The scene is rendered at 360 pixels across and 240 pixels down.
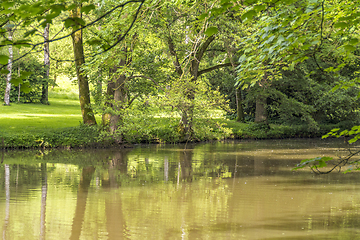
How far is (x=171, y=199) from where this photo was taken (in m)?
9.93

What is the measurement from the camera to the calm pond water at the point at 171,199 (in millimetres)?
7328

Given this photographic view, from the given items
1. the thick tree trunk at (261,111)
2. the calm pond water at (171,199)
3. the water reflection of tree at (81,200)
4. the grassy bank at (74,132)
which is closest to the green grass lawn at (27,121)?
the grassy bank at (74,132)

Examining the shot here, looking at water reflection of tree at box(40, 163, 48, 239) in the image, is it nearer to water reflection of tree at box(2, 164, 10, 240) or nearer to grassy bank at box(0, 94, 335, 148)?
water reflection of tree at box(2, 164, 10, 240)

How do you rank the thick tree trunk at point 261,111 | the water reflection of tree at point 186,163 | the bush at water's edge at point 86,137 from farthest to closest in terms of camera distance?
1. the thick tree trunk at point 261,111
2. the bush at water's edge at point 86,137
3. the water reflection of tree at point 186,163

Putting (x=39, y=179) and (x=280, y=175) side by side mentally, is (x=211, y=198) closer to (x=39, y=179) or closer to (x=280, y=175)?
(x=280, y=175)

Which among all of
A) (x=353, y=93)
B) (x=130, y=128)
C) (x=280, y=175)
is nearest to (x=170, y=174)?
(x=280, y=175)

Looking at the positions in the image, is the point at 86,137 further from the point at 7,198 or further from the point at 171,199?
the point at 171,199

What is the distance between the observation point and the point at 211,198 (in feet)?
33.0

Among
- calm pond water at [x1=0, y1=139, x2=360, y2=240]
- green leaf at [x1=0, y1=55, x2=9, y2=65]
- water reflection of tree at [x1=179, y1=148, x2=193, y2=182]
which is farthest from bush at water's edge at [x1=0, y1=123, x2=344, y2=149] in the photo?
green leaf at [x1=0, y1=55, x2=9, y2=65]

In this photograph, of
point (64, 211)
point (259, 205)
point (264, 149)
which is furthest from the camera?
point (264, 149)

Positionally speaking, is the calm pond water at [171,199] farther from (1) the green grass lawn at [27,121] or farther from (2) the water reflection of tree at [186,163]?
(1) the green grass lawn at [27,121]

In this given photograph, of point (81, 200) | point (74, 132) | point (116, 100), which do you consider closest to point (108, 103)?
point (116, 100)

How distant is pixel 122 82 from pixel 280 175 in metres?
10.4

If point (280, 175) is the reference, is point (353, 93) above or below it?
above
